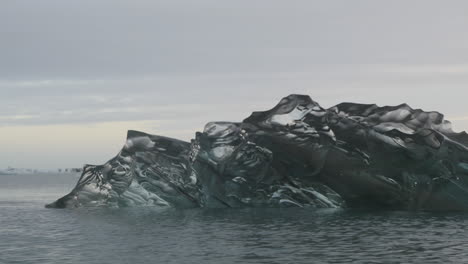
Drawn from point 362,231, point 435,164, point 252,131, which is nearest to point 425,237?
point 362,231

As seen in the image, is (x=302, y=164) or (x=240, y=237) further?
(x=302, y=164)

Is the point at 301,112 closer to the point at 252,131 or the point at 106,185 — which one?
the point at 252,131

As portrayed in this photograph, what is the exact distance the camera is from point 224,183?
60094 mm

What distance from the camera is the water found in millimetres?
32969

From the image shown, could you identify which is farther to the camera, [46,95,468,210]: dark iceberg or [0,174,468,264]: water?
[46,95,468,210]: dark iceberg

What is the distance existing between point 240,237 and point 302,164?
57.1ft

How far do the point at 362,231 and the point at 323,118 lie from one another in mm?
17290

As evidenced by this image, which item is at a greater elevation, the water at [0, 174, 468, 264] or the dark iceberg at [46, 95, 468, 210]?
the dark iceberg at [46, 95, 468, 210]

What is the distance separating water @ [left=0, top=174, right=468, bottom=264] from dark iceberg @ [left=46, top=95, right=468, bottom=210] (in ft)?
7.13

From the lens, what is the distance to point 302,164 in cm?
5703

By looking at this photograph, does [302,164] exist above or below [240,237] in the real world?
above

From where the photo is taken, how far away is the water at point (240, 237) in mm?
32969

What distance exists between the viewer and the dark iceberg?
53719 millimetres

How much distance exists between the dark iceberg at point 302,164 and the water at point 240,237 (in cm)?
217
